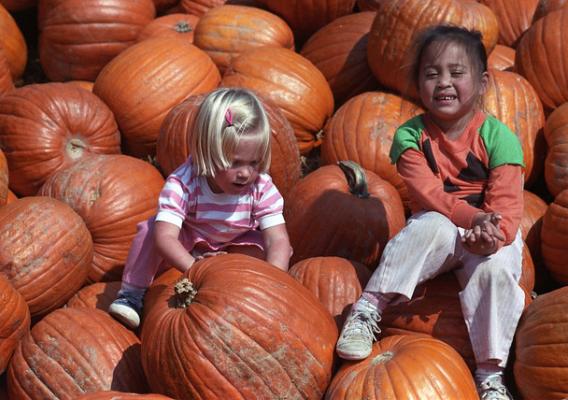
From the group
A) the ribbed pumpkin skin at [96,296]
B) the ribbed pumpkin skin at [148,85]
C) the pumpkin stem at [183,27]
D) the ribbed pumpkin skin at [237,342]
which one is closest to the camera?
the ribbed pumpkin skin at [237,342]

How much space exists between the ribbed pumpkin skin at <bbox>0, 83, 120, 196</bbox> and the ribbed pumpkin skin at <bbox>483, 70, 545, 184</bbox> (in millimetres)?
2626

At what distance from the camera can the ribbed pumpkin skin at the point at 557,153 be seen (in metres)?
5.09

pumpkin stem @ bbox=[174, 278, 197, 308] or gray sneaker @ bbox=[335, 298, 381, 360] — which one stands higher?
pumpkin stem @ bbox=[174, 278, 197, 308]

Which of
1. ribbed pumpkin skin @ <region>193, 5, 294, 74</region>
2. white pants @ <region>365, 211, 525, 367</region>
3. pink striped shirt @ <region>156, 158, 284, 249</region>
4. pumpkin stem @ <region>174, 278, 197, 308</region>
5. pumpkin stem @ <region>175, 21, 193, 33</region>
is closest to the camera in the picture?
pumpkin stem @ <region>174, 278, 197, 308</region>

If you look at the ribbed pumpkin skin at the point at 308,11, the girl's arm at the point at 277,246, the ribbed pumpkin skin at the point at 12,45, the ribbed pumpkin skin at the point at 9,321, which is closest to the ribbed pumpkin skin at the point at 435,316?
the girl's arm at the point at 277,246

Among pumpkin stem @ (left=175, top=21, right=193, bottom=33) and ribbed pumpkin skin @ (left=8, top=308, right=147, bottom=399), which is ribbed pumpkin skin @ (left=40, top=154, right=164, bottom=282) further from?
pumpkin stem @ (left=175, top=21, right=193, bottom=33)

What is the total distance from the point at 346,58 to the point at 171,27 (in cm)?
159

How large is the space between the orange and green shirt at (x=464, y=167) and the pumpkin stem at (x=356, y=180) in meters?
0.68

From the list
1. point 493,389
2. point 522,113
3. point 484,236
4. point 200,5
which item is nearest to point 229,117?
point 484,236

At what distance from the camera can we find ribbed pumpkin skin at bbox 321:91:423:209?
5.46 meters

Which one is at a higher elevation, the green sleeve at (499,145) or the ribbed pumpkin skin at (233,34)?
the green sleeve at (499,145)

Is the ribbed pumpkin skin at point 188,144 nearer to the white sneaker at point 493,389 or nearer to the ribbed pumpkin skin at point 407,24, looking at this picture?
the ribbed pumpkin skin at point 407,24

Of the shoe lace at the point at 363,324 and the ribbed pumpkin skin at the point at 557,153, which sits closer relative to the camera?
the shoe lace at the point at 363,324

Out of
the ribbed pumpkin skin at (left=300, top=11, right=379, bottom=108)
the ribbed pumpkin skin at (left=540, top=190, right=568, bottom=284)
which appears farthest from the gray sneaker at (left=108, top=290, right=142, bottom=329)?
the ribbed pumpkin skin at (left=300, top=11, right=379, bottom=108)
